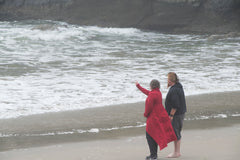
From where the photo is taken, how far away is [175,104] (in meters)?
5.14

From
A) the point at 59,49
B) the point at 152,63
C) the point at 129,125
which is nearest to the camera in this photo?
the point at 129,125

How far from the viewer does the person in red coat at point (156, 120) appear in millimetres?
4934

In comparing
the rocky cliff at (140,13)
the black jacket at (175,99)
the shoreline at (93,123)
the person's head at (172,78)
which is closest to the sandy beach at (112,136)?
the shoreline at (93,123)

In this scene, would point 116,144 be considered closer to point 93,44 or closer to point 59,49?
point 59,49

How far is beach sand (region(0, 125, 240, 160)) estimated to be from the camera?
208 inches

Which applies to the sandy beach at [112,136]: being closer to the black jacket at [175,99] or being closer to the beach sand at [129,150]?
the beach sand at [129,150]

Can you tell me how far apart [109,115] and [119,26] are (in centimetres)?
1765

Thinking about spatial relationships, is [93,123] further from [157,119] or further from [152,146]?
[157,119]

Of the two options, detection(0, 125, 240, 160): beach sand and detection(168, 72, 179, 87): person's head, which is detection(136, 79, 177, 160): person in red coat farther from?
detection(0, 125, 240, 160): beach sand

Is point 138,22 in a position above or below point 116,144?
above

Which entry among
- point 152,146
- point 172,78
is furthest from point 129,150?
point 172,78

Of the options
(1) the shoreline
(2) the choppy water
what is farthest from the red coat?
(2) the choppy water

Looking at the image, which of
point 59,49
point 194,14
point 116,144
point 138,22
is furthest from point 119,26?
point 116,144

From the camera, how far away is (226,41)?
780 inches
